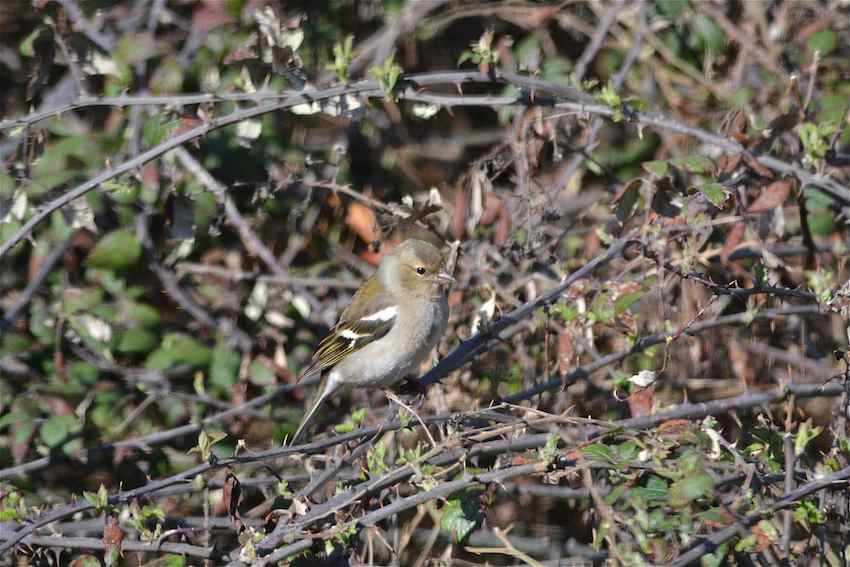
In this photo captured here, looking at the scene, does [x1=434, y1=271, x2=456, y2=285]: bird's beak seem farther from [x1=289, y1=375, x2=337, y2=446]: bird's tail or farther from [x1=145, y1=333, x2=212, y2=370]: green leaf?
[x1=145, y1=333, x2=212, y2=370]: green leaf

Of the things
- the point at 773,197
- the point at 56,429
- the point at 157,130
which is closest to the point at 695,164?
the point at 773,197

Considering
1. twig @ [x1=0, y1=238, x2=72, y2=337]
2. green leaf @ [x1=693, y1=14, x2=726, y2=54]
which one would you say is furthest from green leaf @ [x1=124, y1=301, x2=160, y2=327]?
green leaf @ [x1=693, y1=14, x2=726, y2=54]

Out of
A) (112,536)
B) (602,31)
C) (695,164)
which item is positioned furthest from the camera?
(602,31)

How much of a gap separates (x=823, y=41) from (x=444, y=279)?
8.78 feet

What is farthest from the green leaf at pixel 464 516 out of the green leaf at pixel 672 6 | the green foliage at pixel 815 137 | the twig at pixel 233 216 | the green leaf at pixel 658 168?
the green leaf at pixel 672 6

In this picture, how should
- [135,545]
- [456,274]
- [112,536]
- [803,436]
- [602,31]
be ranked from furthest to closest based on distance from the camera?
[602,31], [456,274], [135,545], [112,536], [803,436]

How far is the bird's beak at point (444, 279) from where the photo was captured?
5387 mm

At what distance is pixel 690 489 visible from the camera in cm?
311

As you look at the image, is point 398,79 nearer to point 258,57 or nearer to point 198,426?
point 258,57

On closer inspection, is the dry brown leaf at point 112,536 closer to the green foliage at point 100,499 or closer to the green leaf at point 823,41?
the green foliage at point 100,499

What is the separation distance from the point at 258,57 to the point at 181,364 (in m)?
1.76

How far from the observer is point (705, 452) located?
11.4 feet

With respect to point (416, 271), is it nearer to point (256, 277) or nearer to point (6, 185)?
point (256, 277)

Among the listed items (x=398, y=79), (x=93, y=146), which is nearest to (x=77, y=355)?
(x=93, y=146)
